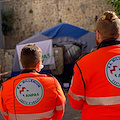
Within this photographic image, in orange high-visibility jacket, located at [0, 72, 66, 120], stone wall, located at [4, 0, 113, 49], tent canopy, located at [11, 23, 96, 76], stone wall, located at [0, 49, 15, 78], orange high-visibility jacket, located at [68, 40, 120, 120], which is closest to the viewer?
orange high-visibility jacket, located at [68, 40, 120, 120]

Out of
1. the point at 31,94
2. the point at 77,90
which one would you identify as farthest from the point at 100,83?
the point at 31,94

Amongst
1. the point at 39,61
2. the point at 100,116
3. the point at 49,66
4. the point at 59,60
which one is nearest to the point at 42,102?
the point at 39,61

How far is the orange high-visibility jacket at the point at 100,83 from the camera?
4.84ft

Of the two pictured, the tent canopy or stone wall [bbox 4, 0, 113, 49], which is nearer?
the tent canopy

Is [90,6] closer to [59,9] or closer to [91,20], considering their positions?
[91,20]

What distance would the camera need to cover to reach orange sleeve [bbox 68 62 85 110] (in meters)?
1.53

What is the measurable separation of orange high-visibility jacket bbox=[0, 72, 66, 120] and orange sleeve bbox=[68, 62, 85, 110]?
0.23 m

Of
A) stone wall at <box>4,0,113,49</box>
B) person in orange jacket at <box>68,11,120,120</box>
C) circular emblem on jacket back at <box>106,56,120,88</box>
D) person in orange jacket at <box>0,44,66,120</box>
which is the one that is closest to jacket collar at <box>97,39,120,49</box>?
person in orange jacket at <box>68,11,120,120</box>

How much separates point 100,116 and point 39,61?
69cm

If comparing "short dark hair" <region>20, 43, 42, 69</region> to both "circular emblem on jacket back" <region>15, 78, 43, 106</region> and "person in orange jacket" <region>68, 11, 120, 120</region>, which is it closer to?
"circular emblem on jacket back" <region>15, 78, 43, 106</region>

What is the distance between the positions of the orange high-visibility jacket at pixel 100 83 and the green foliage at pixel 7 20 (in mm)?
17574

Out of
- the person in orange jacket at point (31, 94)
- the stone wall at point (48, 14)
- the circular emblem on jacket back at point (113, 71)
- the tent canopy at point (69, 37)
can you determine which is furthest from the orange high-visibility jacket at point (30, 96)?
the stone wall at point (48, 14)

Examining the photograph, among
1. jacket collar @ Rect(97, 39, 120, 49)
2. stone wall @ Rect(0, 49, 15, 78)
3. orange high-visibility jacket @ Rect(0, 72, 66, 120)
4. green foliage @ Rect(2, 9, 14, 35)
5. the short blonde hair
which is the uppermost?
the short blonde hair

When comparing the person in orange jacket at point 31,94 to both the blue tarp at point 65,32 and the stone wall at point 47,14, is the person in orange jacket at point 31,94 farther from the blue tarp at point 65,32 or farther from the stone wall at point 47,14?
the stone wall at point 47,14
